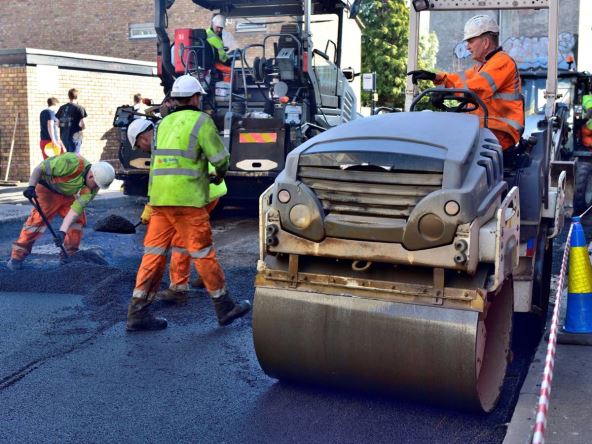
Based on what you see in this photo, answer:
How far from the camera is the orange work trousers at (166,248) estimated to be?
218 inches

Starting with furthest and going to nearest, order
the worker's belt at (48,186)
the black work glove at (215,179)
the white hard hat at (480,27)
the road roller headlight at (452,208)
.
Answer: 1. the worker's belt at (48,186)
2. the black work glove at (215,179)
3. the white hard hat at (480,27)
4. the road roller headlight at (452,208)

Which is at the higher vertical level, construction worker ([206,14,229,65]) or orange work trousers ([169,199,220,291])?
construction worker ([206,14,229,65])

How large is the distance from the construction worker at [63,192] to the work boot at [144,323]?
84.9 inches

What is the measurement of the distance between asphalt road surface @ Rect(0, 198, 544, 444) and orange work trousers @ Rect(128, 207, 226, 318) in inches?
10.2

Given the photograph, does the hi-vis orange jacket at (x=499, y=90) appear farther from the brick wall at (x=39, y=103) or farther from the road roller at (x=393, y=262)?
the brick wall at (x=39, y=103)

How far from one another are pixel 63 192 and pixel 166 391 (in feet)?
12.2

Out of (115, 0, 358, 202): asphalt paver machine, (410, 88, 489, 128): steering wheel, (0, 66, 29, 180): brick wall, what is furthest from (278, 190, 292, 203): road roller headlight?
(0, 66, 29, 180): brick wall

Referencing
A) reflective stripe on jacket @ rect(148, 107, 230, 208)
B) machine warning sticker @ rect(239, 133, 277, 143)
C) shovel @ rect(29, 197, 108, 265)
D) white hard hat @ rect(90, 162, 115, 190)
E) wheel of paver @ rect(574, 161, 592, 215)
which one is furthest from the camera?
wheel of paver @ rect(574, 161, 592, 215)

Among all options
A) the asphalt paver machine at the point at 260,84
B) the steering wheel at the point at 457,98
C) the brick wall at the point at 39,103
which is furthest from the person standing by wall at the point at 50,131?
the steering wheel at the point at 457,98

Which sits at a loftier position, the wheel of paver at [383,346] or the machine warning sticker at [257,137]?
the machine warning sticker at [257,137]

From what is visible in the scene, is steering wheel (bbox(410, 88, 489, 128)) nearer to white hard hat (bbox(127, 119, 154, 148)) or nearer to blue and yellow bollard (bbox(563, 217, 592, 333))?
blue and yellow bollard (bbox(563, 217, 592, 333))

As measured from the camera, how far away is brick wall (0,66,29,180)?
15492mm

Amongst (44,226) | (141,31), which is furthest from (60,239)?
(141,31)

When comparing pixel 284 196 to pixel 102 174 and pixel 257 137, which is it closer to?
pixel 102 174
